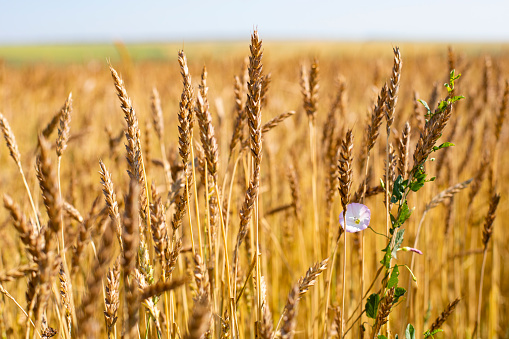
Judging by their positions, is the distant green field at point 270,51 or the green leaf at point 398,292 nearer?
the green leaf at point 398,292

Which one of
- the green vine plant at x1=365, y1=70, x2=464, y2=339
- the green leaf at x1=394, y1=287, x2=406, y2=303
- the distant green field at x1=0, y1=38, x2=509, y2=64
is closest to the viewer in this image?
the green vine plant at x1=365, y1=70, x2=464, y2=339

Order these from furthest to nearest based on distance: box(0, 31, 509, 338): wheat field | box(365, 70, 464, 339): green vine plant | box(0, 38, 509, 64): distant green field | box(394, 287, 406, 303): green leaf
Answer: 1. box(0, 38, 509, 64): distant green field
2. box(394, 287, 406, 303): green leaf
3. box(365, 70, 464, 339): green vine plant
4. box(0, 31, 509, 338): wheat field

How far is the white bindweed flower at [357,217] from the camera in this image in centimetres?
87

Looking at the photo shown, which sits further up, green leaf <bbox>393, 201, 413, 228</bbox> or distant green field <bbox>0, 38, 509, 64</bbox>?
distant green field <bbox>0, 38, 509, 64</bbox>

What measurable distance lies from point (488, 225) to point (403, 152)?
533 millimetres

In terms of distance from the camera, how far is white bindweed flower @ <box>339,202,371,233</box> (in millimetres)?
872

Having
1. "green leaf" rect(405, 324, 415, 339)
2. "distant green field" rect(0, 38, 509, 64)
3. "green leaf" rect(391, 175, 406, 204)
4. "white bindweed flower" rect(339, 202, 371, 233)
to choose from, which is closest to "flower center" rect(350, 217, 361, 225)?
"white bindweed flower" rect(339, 202, 371, 233)

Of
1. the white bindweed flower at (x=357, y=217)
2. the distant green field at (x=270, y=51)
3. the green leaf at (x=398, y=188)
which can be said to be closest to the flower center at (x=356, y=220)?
the white bindweed flower at (x=357, y=217)

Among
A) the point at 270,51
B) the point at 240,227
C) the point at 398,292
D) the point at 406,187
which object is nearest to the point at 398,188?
the point at 406,187

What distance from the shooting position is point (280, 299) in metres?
1.91

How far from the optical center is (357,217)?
2.93 feet

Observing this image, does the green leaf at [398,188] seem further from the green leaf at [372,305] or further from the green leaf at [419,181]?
the green leaf at [372,305]

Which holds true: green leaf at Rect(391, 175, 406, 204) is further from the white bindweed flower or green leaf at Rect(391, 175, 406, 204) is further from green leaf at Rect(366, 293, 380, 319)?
green leaf at Rect(366, 293, 380, 319)

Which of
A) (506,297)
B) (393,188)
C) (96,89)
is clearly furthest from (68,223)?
(96,89)
